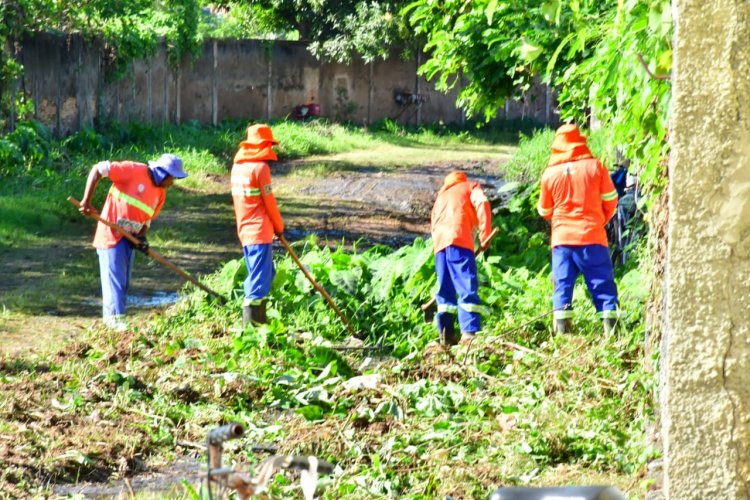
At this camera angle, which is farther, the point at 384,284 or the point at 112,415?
the point at 384,284

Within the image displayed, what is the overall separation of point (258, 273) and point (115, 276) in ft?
3.67

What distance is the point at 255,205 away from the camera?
10234 millimetres

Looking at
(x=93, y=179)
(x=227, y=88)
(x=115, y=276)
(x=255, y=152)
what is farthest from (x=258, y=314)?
(x=227, y=88)

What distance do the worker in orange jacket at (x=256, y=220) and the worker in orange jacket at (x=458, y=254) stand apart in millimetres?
1327

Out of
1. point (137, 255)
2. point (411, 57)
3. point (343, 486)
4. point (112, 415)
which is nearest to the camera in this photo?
point (343, 486)

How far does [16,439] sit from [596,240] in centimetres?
472

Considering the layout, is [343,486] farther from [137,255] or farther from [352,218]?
[352,218]

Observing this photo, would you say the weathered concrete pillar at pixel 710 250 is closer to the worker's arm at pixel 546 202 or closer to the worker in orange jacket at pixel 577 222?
the worker in orange jacket at pixel 577 222

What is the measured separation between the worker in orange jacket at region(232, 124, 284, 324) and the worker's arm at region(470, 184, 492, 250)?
1565mm

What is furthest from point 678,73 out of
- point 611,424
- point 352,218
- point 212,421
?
point 352,218

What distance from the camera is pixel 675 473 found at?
14.1 feet

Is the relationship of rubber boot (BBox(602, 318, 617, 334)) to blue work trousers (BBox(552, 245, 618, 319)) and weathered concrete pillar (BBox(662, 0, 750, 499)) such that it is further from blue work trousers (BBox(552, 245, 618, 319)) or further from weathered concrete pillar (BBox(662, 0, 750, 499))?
weathered concrete pillar (BBox(662, 0, 750, 499))

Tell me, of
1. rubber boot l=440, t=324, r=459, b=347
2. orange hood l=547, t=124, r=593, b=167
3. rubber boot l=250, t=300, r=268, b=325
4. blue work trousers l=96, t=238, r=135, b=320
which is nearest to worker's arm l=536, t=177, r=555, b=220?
orange hood l=547, t=124, r=593, b=167

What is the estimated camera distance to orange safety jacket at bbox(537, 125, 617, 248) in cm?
982
